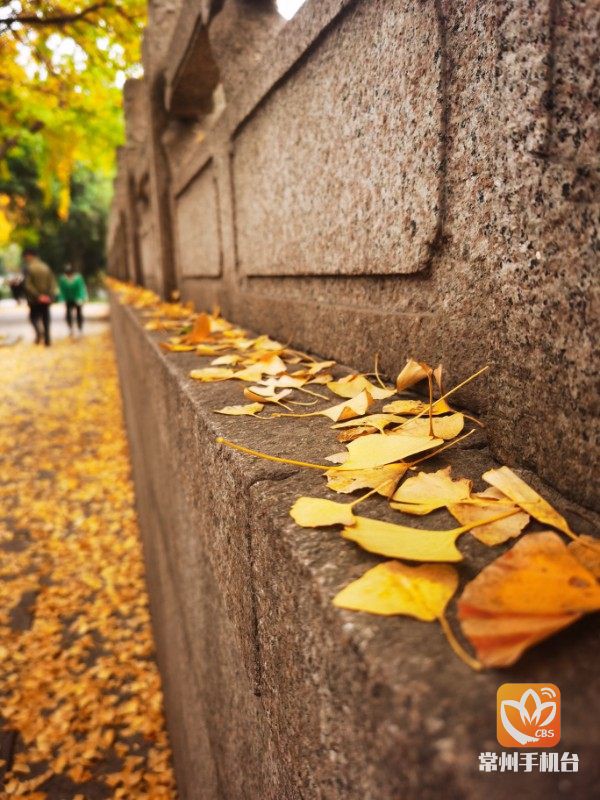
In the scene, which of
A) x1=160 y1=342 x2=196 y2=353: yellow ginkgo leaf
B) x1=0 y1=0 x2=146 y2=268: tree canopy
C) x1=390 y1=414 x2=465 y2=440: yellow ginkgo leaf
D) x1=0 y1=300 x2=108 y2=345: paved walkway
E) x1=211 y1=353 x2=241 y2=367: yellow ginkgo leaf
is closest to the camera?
x1=390 y1=414 x2=465 y2=440: yellow ginkgo leaf

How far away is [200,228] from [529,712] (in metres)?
3.56

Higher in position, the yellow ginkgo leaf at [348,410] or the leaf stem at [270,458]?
the yellow ginkgo leaf at [348,410]

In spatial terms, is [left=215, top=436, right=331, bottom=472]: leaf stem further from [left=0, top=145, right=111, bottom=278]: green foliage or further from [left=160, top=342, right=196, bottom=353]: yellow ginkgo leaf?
[left=0, top=145, right=111, bottom=278]: green foliage

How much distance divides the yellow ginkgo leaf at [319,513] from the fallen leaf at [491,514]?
0.45 feet

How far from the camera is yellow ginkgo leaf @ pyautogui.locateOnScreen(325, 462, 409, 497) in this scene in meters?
0.72

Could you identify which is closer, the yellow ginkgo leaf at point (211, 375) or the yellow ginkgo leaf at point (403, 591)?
the yellow ginkgo leaf at point (403, 591)

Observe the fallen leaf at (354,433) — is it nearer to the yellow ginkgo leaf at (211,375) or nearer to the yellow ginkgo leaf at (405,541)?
the yellow ginkgo leaf at (405,541)

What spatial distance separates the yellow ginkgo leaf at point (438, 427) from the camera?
0.89 metres

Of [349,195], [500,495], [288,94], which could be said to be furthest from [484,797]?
[288,94]

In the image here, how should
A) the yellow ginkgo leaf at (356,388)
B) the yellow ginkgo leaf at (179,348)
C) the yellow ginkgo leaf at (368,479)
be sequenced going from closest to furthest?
1. the yellow ginkgo leaf at (368,479)
2. the yellow ginkgo leaf at (356,388)
3. the yellow ginkgo leaf at (179,348)

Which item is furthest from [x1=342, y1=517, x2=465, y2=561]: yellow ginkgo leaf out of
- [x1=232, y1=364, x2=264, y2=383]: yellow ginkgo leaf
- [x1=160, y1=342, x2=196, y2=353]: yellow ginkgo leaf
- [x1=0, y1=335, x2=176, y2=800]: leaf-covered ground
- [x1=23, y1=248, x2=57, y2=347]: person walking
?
[x1=23, y1=248, x2=57, y2=347]: person walking

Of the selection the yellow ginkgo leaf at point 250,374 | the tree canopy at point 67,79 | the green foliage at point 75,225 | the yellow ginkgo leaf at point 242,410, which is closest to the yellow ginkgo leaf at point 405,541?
the yellow ginkgo leaf at point 242,410

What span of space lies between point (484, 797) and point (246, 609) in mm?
503

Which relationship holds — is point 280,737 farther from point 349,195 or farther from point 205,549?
point 349,195
